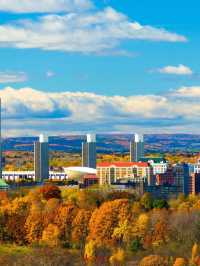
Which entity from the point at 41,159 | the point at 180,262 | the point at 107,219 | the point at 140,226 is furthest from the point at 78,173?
the point at 180,262

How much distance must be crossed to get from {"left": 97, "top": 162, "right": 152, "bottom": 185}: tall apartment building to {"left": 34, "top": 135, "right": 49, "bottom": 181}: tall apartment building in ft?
62.6

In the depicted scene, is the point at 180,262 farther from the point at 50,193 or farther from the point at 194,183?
the point at 194,183

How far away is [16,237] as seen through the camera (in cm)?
7138

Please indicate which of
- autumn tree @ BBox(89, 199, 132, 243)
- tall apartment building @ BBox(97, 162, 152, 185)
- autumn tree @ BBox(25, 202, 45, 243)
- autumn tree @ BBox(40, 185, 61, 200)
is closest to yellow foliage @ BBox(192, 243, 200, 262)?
autumn tree @ BBox(89, 199, 132, 243)

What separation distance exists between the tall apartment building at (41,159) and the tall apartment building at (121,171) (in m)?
19.1

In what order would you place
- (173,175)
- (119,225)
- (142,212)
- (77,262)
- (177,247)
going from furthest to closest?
(173,175)
(142,212)
(119,225)
(177,247)
(77,262)

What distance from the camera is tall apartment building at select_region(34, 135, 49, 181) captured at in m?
157

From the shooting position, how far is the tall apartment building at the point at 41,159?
157000 millimetres

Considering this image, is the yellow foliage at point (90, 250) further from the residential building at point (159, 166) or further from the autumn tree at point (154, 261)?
the residential building at point (159, 166)

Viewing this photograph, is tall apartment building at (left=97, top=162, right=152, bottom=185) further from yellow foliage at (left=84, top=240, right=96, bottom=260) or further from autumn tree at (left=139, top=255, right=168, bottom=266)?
autumn tree at (left=139, top=255, right=168, bottom=266)

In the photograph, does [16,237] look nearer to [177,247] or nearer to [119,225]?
[119,225]

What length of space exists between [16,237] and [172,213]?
38.3ft

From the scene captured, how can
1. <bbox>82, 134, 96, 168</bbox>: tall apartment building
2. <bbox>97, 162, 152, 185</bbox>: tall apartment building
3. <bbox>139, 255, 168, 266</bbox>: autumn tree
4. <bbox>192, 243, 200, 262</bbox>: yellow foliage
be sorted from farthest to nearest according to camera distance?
<bbox>82, 134, 96, 168</bbox>: tall apartment building
<bbox>97, 162, 152, 185</bbox>: tall apartment building
<bbox>192, 243, 200, 262</bbox>: yellow foliage
<bbox>139, 255, 168, 266</bbox>: autumn tree

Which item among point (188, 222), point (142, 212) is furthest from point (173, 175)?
point (188, 222)
